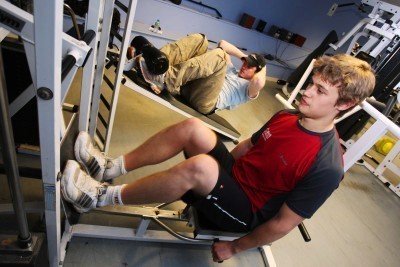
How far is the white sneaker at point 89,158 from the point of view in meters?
1.22

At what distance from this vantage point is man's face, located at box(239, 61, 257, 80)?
7.21ft

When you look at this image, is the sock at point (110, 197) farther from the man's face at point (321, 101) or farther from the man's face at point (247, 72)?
the man's face at point (247, 72)

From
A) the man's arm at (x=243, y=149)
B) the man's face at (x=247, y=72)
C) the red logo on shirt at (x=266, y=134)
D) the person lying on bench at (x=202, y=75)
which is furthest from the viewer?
the man's face at (x=247, y=72)

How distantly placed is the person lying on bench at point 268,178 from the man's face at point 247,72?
1.01m

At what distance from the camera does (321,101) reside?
1.10 metres

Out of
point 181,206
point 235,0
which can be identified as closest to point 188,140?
point 181,206

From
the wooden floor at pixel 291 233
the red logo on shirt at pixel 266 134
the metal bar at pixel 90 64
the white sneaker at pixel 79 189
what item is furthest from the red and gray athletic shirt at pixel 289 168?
the metal bar at pixel 90 64

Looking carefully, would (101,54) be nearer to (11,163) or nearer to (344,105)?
(11,163)

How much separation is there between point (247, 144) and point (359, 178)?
2175 millimetres

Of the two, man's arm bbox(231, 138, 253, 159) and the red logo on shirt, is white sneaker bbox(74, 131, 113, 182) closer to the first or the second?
man's arm bbox(231, 138, 253, 159)

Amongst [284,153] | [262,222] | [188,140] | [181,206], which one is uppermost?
[284,153]

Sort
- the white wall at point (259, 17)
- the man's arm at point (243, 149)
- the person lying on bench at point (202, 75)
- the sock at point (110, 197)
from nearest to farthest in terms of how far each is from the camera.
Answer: the sock at point (110, 197) → the man's arm at point (243, 149) → the person lying on bench at point (202, 75) → the white wall at point (259, 17)

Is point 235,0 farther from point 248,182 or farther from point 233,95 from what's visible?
point 248,182

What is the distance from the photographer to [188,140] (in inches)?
52.6
